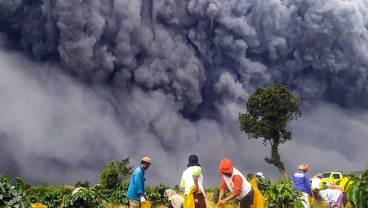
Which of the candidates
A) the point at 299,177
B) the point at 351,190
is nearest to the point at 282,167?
the point at 299,177

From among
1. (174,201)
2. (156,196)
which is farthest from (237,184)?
(156,196)

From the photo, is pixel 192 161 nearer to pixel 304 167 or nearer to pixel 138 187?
pixel 138 187

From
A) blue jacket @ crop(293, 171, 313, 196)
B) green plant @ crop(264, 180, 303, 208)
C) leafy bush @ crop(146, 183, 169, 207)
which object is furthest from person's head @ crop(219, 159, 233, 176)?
leafy bush @ crop(146, 183, 169, 207)

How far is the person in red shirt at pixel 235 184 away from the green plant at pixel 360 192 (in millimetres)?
2317

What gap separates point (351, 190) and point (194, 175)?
3294 mm

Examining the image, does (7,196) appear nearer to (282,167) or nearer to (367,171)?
(367,171)

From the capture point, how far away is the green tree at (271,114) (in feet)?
123

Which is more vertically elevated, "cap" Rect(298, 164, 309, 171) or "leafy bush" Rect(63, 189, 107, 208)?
"cap" Rect(298, 164, 309, 171)

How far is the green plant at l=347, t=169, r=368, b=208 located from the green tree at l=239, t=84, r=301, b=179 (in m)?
31.4

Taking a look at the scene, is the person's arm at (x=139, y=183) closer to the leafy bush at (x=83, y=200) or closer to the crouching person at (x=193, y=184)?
the crouching person at (x=193, y=184)

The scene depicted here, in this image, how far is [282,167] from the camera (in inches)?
1414

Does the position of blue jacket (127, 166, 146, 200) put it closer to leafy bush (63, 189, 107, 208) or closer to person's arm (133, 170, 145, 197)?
person's arm (133, 170, 145, 197)

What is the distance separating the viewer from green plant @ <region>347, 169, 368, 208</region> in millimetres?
5367

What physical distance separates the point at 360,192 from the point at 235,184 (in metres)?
2.49
